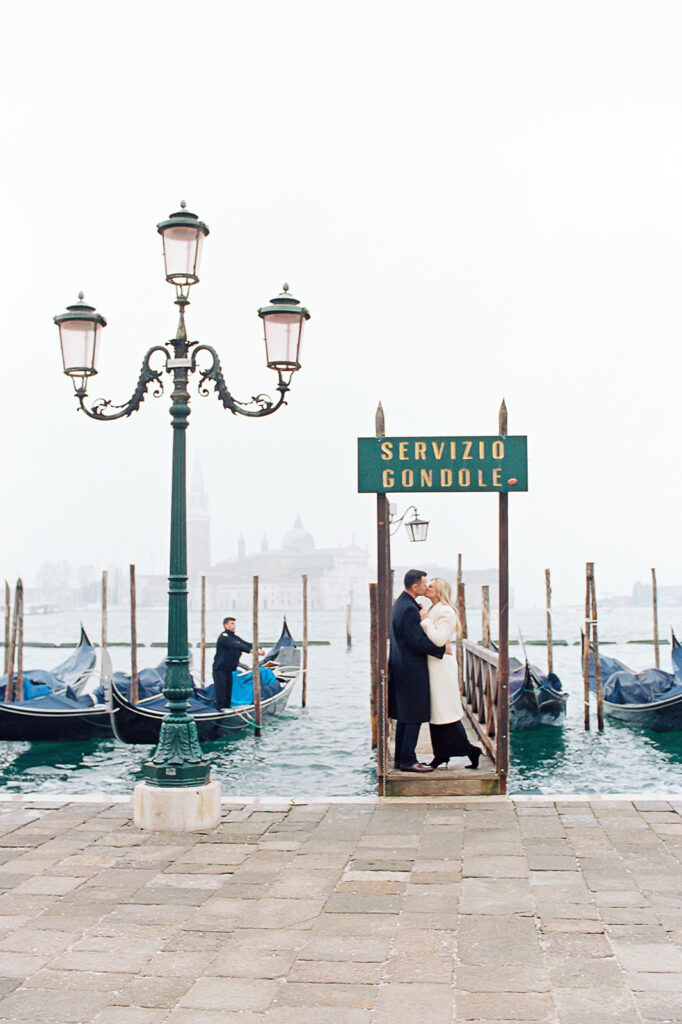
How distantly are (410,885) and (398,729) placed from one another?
277 cm

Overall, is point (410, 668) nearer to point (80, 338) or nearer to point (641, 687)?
point (80, 338)

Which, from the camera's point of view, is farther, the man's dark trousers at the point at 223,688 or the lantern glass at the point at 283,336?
the man's dark trousers at the point at 223,688

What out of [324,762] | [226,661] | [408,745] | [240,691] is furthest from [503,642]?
[240,691]

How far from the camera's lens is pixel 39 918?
4.16 meters

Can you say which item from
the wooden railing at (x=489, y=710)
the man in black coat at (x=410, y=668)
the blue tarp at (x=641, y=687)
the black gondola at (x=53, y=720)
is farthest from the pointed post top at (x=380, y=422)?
the blue tarp at (x=641, y=687)

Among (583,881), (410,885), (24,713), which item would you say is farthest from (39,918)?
(24,713)

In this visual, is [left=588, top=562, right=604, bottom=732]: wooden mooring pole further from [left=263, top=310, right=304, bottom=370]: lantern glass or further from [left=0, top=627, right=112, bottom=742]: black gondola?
[left=263, top=310, right=304, bottom=370]: lantern glass

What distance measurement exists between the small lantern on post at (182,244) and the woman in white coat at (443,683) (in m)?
2.70

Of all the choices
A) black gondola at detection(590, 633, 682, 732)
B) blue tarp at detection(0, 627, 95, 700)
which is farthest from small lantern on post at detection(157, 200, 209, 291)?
blue tarp at detection(0, 627, 95, 700)

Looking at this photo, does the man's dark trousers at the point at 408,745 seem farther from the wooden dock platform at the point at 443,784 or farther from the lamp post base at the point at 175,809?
the lamp post base at the point at 175,809

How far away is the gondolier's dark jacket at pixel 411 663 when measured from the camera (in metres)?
6.99

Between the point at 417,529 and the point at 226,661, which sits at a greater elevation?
the point at 417,529

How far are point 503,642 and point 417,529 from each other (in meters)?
10.7

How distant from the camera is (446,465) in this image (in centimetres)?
676
